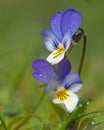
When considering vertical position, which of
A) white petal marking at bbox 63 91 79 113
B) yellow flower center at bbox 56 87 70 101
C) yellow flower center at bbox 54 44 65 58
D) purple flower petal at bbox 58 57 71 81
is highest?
yellow flower center at bbox 54 44 65 58

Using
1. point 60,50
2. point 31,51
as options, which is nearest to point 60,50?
point 60,50

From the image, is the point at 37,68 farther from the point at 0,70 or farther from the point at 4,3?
the point at 4,3

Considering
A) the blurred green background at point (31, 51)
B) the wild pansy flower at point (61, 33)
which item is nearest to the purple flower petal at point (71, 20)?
the wild pansy flower at point (61, 33)

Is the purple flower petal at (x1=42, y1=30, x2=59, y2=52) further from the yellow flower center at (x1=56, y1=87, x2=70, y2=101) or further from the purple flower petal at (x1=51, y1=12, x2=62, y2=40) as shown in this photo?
the yellow flower center at (x1=56, y1=87, x2=70, y2=101)

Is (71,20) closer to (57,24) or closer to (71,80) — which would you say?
(57,24)

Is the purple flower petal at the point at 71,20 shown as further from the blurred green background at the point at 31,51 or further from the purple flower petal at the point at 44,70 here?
the blurred green background at the point at 31,51

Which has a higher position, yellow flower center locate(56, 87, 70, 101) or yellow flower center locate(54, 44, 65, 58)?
yellow flower center locate(54, 44, 65, 58)

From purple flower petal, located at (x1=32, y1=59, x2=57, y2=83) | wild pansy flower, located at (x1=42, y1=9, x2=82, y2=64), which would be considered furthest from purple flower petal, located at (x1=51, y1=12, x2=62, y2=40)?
purple flower petal, located at (x1=32, y1=59, x2=57, y2=83)

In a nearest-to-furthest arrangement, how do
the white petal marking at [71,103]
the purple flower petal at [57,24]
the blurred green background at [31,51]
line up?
the white petal marking at [71,103], the purple flower petal at [57,24], the blurred green background at [31,51]

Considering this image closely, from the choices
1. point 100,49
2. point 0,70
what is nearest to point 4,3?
point 100,49
